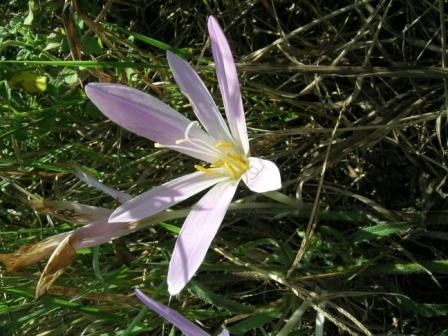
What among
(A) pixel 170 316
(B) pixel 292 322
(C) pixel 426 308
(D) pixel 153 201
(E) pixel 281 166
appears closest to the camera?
(A) pixel 170 316

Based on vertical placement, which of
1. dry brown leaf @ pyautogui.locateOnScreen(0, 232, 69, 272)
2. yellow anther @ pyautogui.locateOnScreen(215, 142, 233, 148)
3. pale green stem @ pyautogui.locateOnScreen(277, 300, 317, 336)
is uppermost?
yellow anther @ pyautogui.locateOnScreen(215, 142, 233, 148)

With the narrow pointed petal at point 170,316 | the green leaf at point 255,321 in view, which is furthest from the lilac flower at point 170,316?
the green leaf at point 255,321

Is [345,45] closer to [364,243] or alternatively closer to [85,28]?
[364,243]

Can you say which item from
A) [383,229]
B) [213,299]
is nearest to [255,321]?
[213,299]

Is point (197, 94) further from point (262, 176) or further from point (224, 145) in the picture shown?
point (262, 176)

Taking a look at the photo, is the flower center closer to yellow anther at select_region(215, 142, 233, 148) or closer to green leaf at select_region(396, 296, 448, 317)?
yellow anther at select_region(215, 142, 233, 148)

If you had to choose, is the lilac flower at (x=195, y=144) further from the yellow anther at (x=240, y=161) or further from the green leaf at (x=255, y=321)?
the green leaf at (x=255, y=321)

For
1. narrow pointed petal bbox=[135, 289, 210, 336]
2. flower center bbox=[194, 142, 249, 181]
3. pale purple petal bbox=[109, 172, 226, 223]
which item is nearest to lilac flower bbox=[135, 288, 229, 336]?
narrow pointed petal bbox=[135, 289, 210, 336]
